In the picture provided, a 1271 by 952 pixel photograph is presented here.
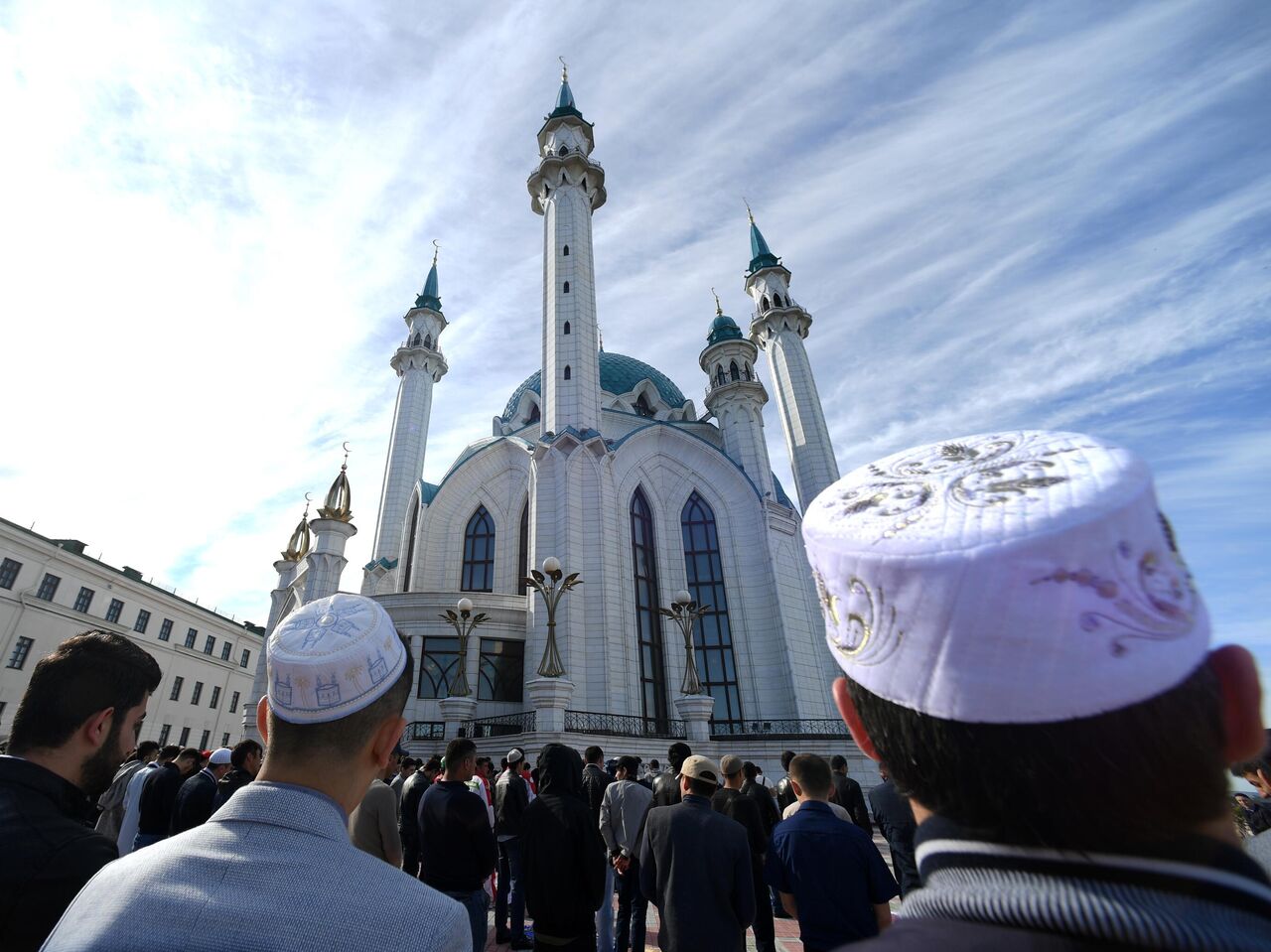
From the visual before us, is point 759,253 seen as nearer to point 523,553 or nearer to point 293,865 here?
point 523,553

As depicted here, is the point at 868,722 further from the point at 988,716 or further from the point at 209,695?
the point at 209,695

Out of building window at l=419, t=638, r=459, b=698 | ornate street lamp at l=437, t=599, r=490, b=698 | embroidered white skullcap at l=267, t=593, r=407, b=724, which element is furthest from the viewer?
building window at l=419, t=638, r=459, b=698

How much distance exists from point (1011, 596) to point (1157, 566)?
28 centimetres

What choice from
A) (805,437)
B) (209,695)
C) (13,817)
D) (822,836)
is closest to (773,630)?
(805,437)

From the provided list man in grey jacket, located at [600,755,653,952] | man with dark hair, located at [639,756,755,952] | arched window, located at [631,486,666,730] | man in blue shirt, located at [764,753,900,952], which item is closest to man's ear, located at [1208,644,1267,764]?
man in blue shirt, located at [764,753,900,952]

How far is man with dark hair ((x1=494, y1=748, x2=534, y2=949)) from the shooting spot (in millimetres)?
5504

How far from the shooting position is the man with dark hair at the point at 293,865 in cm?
111

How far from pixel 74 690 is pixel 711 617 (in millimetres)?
20627

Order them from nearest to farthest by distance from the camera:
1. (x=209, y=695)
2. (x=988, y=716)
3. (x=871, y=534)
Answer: (x=988, y=716) → (x=871, y=534) → (x=209, y=695)

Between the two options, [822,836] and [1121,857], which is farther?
[822,836]

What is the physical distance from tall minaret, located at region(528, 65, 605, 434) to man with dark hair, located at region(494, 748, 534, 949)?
14545 millimetres

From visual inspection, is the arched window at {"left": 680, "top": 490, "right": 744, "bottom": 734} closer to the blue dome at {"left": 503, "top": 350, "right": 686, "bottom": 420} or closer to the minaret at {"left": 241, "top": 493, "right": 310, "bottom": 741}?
the blue dome at {"left": 503, "top": 350, "right": 686, "bottom": 420}

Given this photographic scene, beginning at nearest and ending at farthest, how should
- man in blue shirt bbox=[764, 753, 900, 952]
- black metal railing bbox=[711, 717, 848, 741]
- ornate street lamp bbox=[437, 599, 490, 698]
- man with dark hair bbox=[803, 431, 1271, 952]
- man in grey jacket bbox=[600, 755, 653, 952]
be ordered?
man with dark hair bbox=[803, 431, 1271, 952], man in blue shirt bbox=[764, 753, 900, 952], man in grey jacket bbox=[600, 755, 653, 952], ornate street lamp bbox=[437, 599, 490, 698], black metal railing bbox=[711, 717, 848, 741]

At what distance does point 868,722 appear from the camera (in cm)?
119
